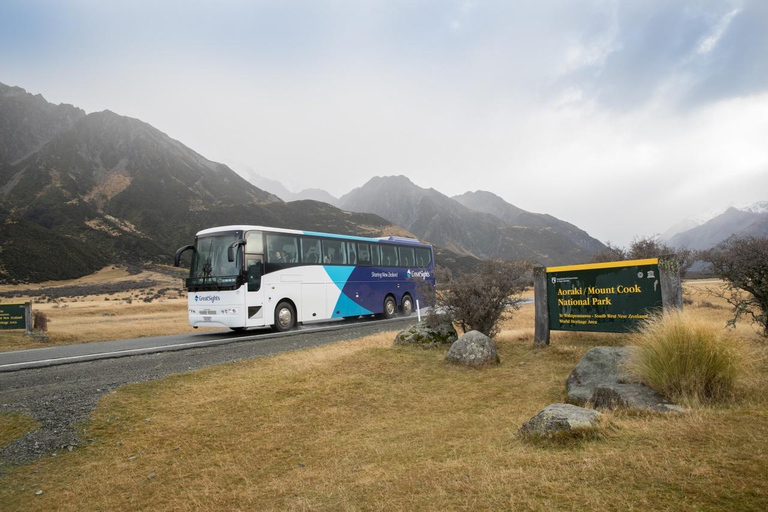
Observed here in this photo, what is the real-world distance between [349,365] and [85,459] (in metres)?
4.94

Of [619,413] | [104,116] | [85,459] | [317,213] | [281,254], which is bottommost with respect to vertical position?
[85,459]

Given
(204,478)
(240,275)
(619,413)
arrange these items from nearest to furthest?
1. (204,478)
2. (619,413)
3. (240,275)

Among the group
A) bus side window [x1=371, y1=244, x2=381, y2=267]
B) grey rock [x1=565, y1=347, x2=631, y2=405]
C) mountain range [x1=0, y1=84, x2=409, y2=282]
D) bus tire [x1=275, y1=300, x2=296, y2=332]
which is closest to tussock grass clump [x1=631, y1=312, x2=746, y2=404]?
grey rock [x1=565, y1=347, x2=631, y2=405]

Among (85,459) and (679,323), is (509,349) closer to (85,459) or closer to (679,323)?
(679,323)

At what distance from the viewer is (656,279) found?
371 inches

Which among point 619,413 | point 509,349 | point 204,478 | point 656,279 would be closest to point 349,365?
point 509,349

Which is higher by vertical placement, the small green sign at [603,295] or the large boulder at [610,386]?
the small green sign at [603,295]

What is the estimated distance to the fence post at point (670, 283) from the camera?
9.06m

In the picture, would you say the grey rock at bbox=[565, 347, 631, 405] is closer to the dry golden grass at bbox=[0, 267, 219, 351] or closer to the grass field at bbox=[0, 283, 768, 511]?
the grass field at bbox=[0, 283, 768, 511]

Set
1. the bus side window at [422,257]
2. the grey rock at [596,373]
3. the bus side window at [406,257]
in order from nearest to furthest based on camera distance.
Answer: the grey rock at [596,373]
the bus side window at [406,257]
the bus side window at [422,257]

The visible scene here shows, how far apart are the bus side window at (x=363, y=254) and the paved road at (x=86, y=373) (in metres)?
5.30

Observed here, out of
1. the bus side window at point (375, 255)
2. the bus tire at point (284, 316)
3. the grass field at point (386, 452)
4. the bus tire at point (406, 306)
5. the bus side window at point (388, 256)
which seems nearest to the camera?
the grass field at point (386, 452)

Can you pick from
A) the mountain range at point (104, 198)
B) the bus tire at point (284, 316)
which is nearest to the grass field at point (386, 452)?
the bus tire at point (284, 316)

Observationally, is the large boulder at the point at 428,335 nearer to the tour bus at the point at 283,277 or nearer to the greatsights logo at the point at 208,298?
the tour bus at the point at 283,277
